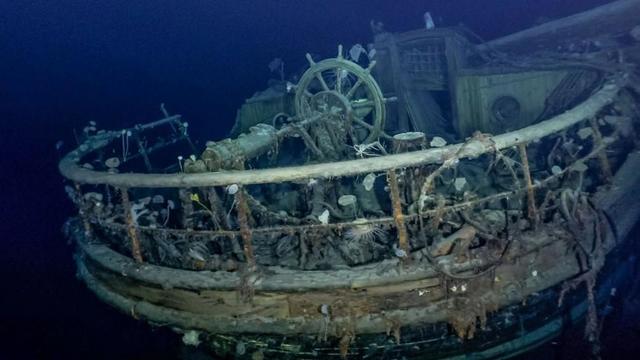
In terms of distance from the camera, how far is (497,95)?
8797 mm

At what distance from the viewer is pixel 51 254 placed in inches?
498

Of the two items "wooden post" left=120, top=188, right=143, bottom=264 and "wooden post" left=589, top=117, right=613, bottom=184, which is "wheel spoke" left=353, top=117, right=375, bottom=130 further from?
"wooden post" left=120, top=188, right=143, bottom=264

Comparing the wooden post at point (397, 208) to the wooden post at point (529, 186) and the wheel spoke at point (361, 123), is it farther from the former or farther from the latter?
the wheel spoke at point (361, 123)

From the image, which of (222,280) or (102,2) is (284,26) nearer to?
(102,2)

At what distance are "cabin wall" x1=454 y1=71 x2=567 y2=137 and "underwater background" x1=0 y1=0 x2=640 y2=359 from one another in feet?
12.2

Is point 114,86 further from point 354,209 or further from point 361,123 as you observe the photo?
point 354,209

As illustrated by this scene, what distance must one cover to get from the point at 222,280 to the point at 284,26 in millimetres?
28227

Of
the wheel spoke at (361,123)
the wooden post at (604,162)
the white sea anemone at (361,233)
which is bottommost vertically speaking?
the white sea anemone at (361,233)

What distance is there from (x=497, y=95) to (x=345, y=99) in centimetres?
370

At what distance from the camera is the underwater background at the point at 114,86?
9.73 metres

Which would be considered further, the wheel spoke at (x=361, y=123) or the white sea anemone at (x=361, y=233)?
the wheel spoke at (x=361, y=123)

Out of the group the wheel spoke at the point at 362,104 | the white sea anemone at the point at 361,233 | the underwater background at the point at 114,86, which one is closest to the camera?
the white sea anemone at the point at 361,233

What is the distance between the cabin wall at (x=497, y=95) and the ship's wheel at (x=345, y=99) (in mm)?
2676

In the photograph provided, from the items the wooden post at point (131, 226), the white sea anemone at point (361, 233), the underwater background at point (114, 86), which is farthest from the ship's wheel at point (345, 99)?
the underwater background at point (114, 86)
